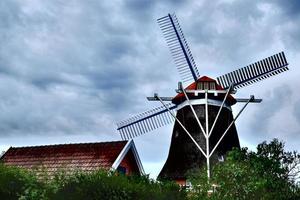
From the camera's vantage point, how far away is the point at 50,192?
17406 millimetres

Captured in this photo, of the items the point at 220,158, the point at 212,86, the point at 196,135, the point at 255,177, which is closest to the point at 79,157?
the point at 255,177

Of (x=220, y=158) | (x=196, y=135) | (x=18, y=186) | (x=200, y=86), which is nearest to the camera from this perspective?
(x=18, y=186)

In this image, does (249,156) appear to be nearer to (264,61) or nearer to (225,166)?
(225,166)

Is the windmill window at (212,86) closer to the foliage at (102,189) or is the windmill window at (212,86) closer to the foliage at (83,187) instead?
the foliage at (83,187)

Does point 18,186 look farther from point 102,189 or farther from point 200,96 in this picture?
point 200,96

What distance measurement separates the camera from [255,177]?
23.1 m

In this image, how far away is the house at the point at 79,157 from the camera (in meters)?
24.5

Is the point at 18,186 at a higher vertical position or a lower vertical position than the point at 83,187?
higher

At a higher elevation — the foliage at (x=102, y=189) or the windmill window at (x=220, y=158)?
the windmill window at (x=220, y=158)

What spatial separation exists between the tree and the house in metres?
3.16

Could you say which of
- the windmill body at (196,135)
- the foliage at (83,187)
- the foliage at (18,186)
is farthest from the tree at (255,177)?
the windmill body at (196,135)

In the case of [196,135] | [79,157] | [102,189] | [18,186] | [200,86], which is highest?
[200,86]

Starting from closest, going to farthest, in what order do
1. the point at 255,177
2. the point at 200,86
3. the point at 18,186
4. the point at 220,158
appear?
the point at 18,186
the point at 255,177
the point at 220,158
the point at 200,86

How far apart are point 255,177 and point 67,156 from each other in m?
7.82
